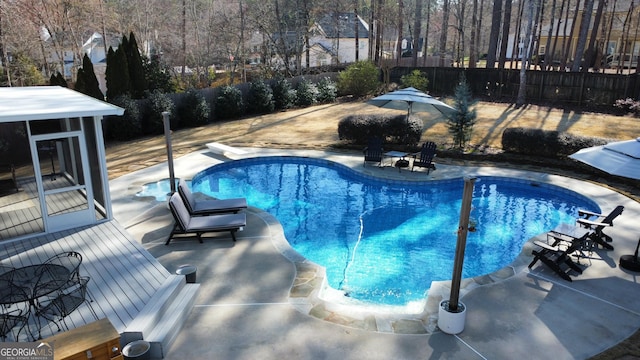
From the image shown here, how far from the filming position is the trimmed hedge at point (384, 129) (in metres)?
15.7

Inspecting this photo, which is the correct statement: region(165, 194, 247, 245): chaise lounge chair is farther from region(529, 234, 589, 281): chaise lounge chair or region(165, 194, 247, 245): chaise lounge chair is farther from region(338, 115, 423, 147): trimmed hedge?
region(338, 115, 423, 147): trimmed hedge

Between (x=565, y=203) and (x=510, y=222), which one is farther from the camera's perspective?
(x=565, y=203)

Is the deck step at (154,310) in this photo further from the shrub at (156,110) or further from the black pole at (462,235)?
the shrub at (156,110)

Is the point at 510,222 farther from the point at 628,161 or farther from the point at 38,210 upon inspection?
the point at 38,210

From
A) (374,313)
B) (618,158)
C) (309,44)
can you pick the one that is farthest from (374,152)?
(309,44)

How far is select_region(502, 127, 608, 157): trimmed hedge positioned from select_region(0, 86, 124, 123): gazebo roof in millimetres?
12576

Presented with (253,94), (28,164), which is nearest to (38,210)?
(28,164)

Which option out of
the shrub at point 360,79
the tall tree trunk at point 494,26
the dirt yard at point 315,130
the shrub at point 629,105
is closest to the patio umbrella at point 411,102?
the dirt yard at point 315,130

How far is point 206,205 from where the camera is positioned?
952 centimetres

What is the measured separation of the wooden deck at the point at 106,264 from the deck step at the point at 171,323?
0.37 meters

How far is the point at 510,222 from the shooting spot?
10.6 metres

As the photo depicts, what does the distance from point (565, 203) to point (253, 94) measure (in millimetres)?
16194

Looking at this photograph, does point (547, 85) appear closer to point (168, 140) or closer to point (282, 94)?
point (282, 94)
